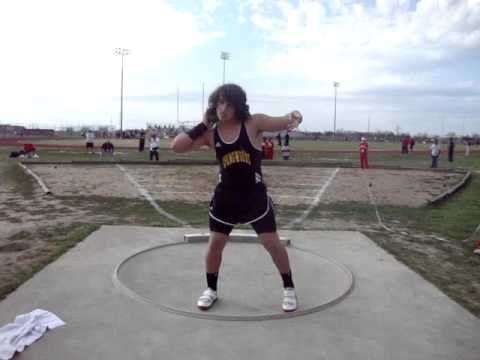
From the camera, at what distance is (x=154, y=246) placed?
16.2 feet

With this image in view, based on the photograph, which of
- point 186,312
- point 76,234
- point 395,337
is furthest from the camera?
point 76,234

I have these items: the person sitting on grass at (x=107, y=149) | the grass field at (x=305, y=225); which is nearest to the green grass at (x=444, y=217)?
the grass field at (x=305, y=225)

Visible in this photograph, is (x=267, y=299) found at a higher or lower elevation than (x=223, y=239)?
lower

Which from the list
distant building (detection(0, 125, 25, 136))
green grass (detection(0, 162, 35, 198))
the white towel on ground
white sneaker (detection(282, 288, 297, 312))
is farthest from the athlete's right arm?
distant building (detection(0, 125, 25, 136))

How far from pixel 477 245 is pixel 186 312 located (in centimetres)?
447

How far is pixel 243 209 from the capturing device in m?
3.20

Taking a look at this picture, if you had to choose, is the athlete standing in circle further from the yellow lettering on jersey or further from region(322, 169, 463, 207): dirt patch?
region(322, 169, 463, 207): dirt patch

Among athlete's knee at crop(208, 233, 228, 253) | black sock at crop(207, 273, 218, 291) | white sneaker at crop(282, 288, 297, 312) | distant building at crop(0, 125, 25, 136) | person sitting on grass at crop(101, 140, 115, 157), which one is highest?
distant building at crop(0, 125, 25, 136)

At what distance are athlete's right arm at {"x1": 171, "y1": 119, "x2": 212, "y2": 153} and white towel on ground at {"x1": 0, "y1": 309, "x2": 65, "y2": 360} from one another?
147 centimetres

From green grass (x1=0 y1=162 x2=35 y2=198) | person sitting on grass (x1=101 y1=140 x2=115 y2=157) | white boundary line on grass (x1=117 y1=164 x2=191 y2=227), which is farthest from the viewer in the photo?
person sitting on grass (x1=101 y1=140 x2=115 y2=157)

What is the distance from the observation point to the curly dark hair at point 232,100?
312cm

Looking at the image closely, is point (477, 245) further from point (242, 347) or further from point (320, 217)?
point (242, 347)

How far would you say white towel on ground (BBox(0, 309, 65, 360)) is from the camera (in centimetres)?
253

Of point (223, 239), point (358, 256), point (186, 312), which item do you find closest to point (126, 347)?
point (186, 312)
